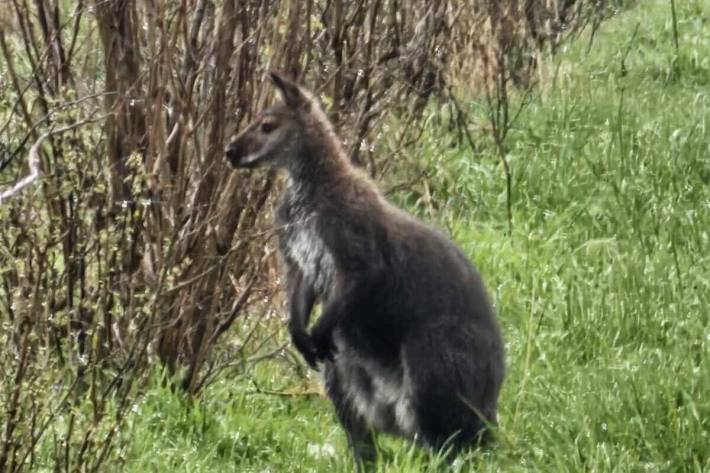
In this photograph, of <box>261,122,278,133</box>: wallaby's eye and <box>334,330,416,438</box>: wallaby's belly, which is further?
<box>261,122,278,133</box>: wallaby's eye

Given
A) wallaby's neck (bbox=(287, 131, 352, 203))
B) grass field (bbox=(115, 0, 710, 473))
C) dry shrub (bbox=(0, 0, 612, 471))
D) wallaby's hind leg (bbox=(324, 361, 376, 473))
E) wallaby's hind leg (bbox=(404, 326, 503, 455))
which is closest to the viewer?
grass field (bbox=(115, 0, 710, 473))

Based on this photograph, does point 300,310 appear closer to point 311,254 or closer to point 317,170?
point 311,254

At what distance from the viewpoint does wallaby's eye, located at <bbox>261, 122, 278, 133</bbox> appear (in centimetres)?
643

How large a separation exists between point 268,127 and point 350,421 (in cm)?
116

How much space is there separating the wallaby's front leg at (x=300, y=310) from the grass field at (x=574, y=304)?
365 millimetres

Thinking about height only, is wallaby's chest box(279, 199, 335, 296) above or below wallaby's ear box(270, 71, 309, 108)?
below

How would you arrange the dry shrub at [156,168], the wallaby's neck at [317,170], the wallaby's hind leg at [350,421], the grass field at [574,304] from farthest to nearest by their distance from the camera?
the wallaby's neck at [317,170] → the wallaby's hind leg at [350,421] → the dry shrub at [156,168] → the grass field at [574,304]

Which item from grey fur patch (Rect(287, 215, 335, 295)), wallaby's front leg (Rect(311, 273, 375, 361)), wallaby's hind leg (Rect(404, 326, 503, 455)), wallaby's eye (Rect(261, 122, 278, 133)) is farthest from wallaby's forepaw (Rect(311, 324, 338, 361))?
wallaby's eye (Rect(261, 122, 278, 133))

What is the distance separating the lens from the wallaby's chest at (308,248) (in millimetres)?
6164

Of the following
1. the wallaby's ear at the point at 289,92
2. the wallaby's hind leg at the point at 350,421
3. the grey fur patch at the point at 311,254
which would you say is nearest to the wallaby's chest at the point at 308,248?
the grey fur patch at the point at 311,254

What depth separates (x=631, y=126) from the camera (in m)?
9.33

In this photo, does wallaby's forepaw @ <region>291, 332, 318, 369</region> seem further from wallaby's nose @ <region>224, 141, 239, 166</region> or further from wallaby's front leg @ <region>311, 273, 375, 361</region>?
wallaby's nose @ <region>224, 141, 239, 166</region>

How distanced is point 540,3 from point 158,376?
A: 19.6ft

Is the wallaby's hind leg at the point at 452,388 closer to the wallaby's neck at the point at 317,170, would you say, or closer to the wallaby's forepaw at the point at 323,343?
the wallaby's forepaw at the point at 323,343
